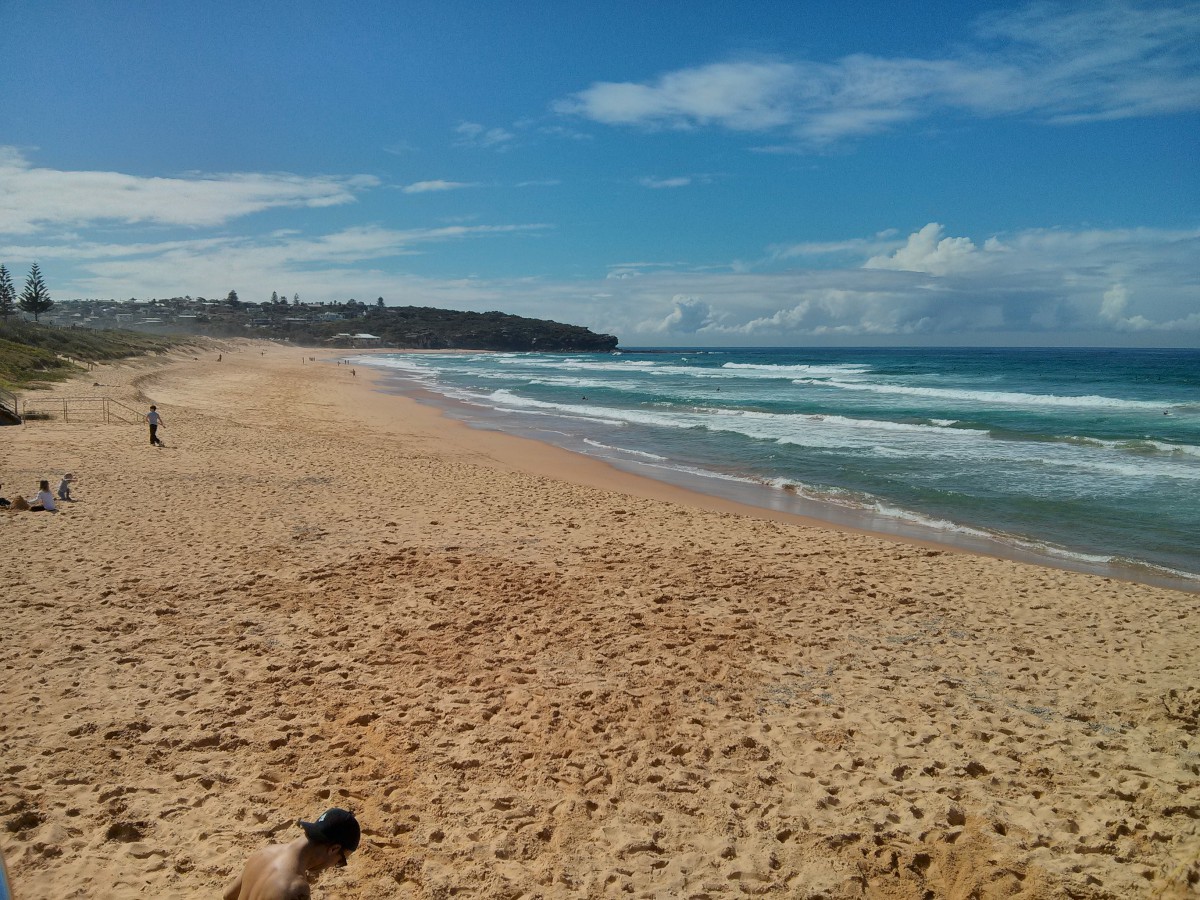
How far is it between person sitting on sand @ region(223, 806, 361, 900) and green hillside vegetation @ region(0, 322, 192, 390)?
2467 cm

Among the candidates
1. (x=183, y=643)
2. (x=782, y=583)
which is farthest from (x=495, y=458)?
(x=183, y=643)

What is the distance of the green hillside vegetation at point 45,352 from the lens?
81.8 feet

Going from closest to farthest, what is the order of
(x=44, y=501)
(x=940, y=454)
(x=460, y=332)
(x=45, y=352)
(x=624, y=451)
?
1. (x=44, y=501)
2. (x=940, y=454)
3. (x=624, y=451)
4. (x=45, y=352)
5. (x=460, y=332)

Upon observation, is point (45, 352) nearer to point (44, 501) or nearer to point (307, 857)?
point (44, 501)

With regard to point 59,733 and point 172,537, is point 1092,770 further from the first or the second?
point 172,537

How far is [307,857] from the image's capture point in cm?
276

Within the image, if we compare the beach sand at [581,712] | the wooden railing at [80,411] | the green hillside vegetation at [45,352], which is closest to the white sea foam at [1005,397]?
the beach sand at [581,712]

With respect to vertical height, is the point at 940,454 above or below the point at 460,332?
below

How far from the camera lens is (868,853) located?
406cm

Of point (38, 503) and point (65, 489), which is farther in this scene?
point (65, 489)

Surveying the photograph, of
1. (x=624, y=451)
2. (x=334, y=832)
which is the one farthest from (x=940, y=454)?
(x=334, y=832)

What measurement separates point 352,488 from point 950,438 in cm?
1859

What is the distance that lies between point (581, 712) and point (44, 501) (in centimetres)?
876

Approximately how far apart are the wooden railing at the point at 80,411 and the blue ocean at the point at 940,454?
10.9 meters
